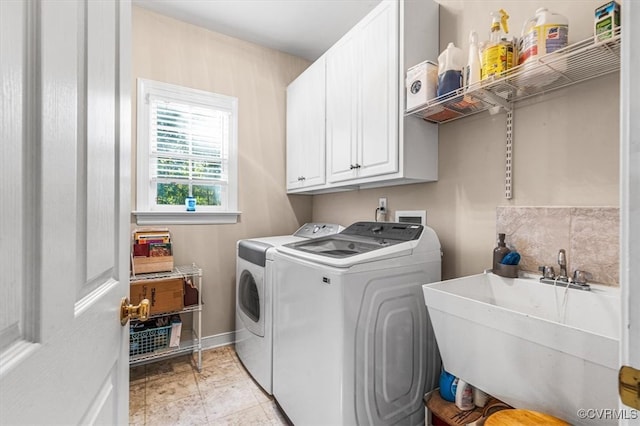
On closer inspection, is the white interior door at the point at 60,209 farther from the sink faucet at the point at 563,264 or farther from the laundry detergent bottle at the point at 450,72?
the sink faucet at the point at 563,264

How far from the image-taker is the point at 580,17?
122 centimetres

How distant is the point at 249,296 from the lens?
2232 mm

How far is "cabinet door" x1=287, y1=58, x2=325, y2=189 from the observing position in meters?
2.36

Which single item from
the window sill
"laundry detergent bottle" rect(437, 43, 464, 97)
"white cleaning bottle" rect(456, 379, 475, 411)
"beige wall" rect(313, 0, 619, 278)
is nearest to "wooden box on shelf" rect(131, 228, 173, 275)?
the window sill

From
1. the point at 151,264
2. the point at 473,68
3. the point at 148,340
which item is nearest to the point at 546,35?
the point at 473,68

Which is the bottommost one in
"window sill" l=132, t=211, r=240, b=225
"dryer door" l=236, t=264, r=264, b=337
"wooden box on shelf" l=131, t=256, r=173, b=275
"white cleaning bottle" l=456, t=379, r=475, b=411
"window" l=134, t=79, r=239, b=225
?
"white cleaning bottle" l=456, t=379, r=475, b=411

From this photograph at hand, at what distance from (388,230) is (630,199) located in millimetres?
1392

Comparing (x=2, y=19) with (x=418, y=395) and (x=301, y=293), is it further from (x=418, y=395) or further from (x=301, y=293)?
(x=418, y=395)

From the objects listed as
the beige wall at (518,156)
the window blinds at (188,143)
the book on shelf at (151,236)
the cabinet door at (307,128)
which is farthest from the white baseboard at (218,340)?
the beige wall at (518,156)

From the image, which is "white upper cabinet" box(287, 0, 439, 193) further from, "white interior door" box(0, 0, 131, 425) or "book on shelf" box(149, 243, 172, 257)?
"book on shelf" box(149, 243, 172, 257)

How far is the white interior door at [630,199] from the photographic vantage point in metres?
0.40

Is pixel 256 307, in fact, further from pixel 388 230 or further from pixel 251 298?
pixel 388 230

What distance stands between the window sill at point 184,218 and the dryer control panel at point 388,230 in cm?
121

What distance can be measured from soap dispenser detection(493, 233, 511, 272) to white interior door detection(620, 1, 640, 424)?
1.04 m
